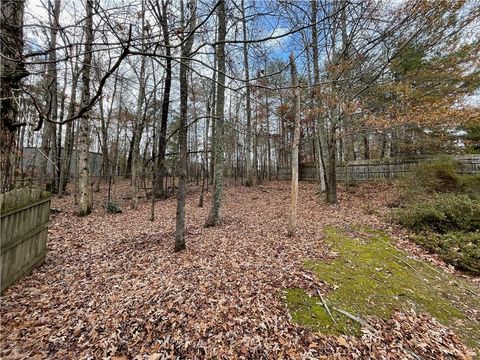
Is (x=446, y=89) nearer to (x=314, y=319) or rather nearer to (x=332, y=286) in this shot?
(x=332, y=286)

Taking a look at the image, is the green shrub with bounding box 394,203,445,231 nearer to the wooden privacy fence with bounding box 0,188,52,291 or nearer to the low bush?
the low bush

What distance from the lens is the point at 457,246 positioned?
5.22 meters

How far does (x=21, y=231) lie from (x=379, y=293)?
5.48 m

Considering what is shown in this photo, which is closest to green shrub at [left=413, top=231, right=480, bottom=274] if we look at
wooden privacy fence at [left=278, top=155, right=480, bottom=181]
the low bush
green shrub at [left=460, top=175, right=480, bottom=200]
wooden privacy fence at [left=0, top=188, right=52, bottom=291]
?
the low bush

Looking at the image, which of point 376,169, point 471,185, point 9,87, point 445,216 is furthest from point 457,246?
point 376,169

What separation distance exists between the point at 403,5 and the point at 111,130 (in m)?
21.8

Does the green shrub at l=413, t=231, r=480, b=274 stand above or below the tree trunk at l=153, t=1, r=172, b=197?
below

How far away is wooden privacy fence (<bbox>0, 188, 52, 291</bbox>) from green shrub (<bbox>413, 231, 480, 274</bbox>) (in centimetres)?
802

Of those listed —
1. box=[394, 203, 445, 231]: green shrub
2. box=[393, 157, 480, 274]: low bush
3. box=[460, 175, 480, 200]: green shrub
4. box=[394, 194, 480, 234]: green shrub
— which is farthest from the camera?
box=[460, 175, 480, 200]: green shrub

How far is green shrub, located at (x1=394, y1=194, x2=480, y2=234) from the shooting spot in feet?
19.2

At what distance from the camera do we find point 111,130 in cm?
2058

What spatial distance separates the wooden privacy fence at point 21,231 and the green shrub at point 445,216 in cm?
862

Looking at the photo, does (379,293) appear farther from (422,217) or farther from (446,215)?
(446,215)

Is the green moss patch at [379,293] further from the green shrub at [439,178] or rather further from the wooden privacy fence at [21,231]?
the green shrub at [439,178]
